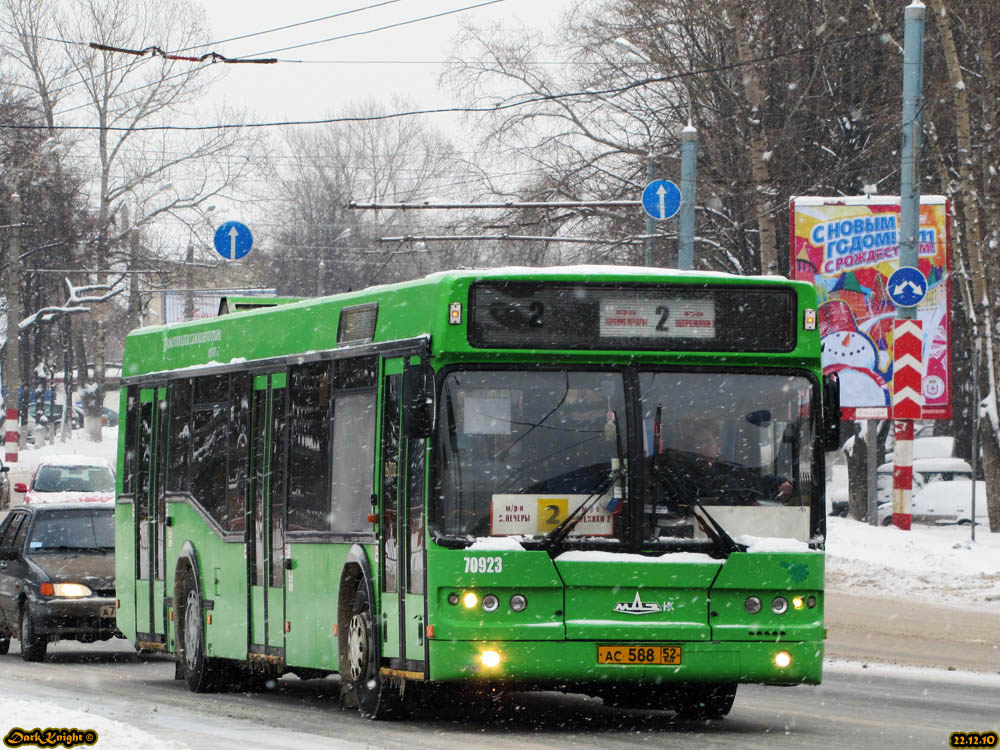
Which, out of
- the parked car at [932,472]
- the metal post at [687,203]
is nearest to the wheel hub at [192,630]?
the metal post at [687,203]

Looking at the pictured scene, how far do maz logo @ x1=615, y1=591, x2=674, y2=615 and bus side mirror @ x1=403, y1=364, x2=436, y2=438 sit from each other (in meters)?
1.41

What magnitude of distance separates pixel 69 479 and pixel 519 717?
2333 cm

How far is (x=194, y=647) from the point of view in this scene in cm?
1541

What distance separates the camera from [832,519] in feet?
93.8

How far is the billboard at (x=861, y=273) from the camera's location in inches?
1195

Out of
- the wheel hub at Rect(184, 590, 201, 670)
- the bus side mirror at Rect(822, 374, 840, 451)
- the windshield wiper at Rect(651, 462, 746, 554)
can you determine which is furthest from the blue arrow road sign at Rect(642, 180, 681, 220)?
the windshield wiper at Rect(651, 462, 746, 554)

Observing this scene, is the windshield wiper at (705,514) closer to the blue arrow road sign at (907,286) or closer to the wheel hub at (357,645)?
the wheel hub at (357,645)

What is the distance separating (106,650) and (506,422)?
34.7 feet

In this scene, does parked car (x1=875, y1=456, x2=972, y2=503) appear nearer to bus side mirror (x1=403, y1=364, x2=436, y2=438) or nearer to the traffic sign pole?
the traffic sign pole

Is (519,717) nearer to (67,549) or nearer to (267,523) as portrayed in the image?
(267,523)

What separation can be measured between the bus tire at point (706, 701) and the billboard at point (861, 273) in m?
18.3

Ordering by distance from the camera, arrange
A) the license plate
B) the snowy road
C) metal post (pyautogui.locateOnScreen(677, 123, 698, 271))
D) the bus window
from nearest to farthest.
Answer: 1. the snowy road
2. the license plate
3. the bus window
4. metal post (pyautogui.locateOnScreen(677, 123, 698, 271))

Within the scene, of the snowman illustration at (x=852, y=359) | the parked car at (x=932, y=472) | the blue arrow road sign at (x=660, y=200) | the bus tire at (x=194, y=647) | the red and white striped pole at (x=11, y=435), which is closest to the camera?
the bus tire at (x=194, y=647)

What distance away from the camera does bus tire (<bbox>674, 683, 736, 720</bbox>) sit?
12.3 meters
